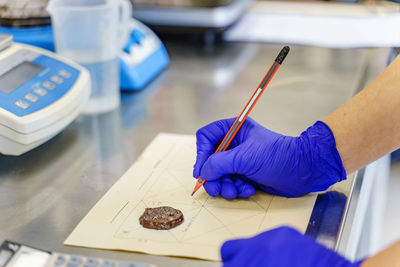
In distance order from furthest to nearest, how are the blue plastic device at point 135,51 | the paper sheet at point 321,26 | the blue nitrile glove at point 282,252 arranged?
1. the paper sheet at point 321,26
2. the blue plastic device at point 135,51
3. the blue nitrile glove at point 282,252

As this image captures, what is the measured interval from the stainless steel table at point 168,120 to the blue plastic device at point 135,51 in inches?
1.2

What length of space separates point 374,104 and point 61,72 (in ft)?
2.22

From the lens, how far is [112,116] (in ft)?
4.18

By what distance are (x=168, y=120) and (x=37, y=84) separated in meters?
0.33

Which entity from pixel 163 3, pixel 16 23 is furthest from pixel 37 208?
pixel 163 3

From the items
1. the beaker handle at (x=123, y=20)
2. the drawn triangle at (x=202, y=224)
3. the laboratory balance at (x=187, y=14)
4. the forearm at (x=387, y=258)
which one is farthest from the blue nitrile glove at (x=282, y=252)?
the laboratory balance at (x=187, y=14)

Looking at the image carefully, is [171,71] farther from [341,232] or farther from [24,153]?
[341,232]

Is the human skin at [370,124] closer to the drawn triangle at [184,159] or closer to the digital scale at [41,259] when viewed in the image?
the drawn triangle at [184,159]

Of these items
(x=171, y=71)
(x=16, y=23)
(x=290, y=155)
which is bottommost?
(x=171, y=71)

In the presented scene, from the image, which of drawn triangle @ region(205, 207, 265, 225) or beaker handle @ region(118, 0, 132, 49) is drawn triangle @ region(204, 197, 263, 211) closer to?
drawn triangle @ region(205, 207, 265, 225)

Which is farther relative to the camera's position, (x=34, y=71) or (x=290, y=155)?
(x=34, y=71)

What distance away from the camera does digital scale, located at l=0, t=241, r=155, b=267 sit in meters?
0.69

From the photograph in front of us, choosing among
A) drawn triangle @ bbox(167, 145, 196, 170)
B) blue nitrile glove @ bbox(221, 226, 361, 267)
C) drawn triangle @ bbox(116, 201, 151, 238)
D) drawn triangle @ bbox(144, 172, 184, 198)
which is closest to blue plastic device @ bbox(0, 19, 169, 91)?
drawn triangle @ bbox(167, 145, 196, 170)

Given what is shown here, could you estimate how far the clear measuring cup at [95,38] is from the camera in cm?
118
